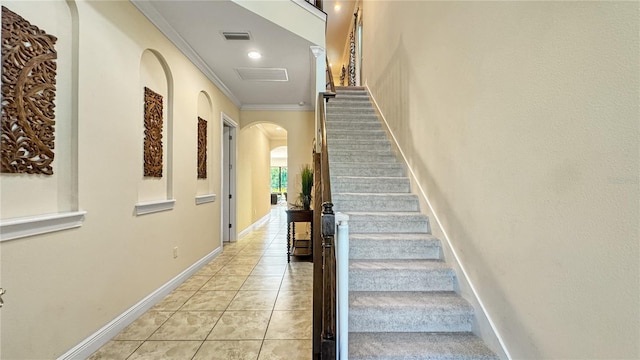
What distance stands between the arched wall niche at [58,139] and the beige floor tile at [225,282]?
1.78 meters

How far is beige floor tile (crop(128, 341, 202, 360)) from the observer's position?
78.0 inches

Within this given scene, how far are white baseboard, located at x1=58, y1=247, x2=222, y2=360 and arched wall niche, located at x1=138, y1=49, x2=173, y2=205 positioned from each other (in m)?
0.94

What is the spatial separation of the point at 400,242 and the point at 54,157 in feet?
8.23

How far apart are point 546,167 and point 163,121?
333 centimetres

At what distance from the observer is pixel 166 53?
300cm

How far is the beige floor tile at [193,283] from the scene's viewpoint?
10.6 ft

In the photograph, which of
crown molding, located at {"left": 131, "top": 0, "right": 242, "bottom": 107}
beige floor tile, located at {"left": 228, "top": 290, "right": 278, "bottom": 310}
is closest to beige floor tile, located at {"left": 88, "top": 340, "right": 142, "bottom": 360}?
beige floor tile, located at {"left": 228, "top": 290, "right": 278, "bottom": 310}

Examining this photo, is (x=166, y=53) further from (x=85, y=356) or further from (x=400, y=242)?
(x=400, y=242)

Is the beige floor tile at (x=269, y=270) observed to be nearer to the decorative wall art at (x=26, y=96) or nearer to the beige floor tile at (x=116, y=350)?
the beige floor tile at (x=116, y=350)

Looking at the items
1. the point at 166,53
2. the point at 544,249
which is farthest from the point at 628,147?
the point at 166,53

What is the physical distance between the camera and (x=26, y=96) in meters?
1.57

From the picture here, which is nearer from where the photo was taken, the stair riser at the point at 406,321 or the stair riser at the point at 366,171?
the stair riser at the point at 406,321

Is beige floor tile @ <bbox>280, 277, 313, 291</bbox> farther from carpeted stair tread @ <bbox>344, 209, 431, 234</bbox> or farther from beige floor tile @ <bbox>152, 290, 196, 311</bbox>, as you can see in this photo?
carpeted stair tread @ <bbox>344, 209, 431, 234</bbox>

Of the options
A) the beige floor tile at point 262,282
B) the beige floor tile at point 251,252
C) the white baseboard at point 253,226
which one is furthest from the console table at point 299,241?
the white baseboard at point 253,226
